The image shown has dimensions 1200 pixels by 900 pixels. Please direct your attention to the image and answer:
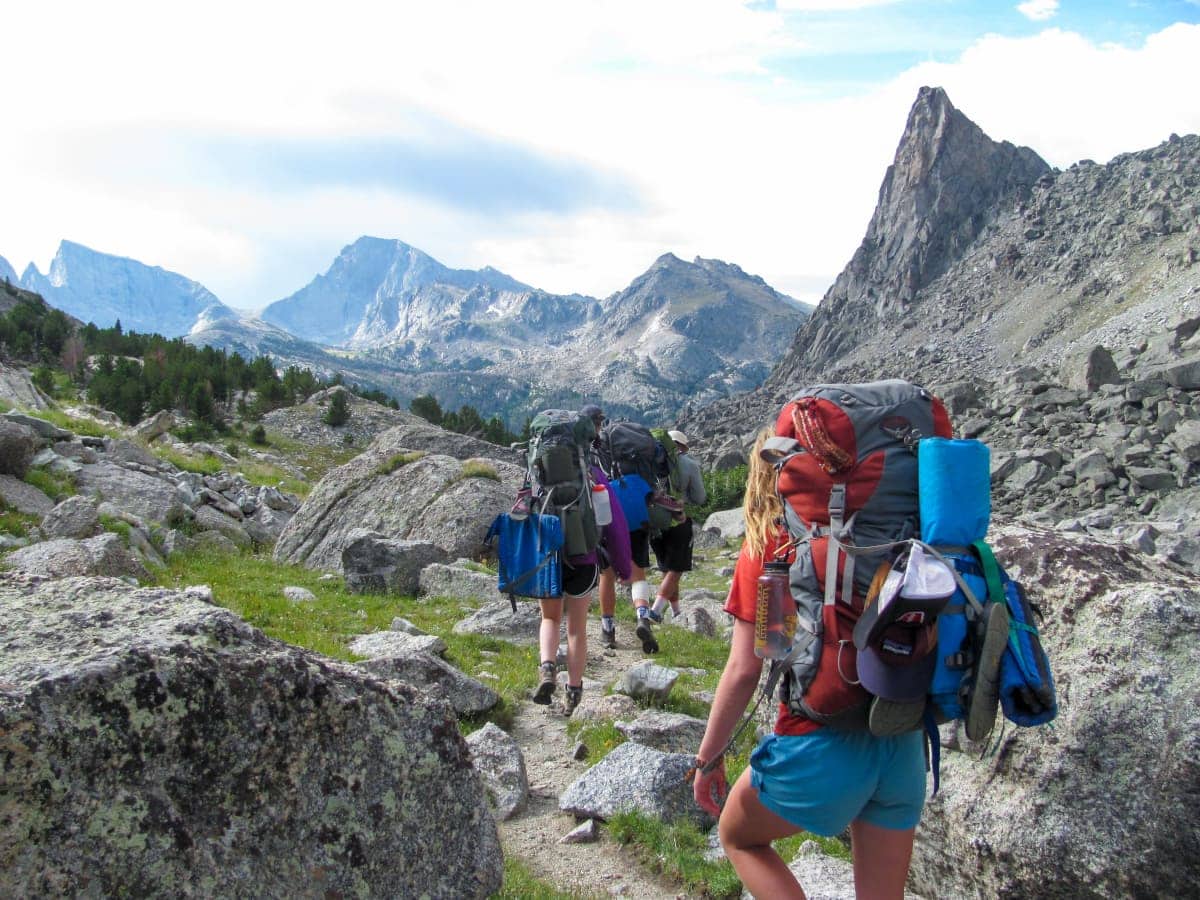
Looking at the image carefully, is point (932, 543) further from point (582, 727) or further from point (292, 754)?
point (582, 727)

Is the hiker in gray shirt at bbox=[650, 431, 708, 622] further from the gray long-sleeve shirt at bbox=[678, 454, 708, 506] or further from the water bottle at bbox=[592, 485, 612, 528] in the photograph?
the water bottle at bbox=[592, 485, 612, 528]

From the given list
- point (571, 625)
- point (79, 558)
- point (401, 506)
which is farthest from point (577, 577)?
point (401, 506)

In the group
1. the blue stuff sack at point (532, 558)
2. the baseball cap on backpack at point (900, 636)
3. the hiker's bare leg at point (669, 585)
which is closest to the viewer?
the baseball cap on backpack at point (900, 636)

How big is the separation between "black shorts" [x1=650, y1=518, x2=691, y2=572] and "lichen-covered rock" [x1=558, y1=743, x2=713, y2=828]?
5503 mm

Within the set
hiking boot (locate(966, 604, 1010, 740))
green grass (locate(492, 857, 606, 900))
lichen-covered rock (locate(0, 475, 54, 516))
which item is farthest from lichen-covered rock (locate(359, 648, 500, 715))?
lichen-covered rock (locate(0, 475, 54, 516))

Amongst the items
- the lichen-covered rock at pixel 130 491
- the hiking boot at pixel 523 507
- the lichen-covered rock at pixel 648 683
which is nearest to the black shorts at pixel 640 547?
the lichen-covered rock at pixel 648 683

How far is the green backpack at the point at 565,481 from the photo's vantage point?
7.96 metres

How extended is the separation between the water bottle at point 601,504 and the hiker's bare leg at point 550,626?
3.16 ft

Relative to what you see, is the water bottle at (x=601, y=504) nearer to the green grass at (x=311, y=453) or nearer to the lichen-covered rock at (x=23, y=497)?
the lichen-covered rock at (x=23, y=497)

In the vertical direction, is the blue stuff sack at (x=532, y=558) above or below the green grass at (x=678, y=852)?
above

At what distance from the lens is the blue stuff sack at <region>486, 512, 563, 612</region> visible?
7.86 metres

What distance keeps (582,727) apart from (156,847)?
5037 millimetres

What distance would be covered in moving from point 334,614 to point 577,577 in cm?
501

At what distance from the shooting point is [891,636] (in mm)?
3023
